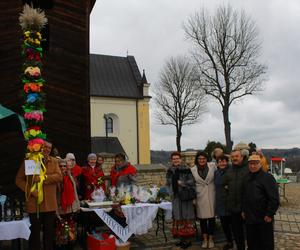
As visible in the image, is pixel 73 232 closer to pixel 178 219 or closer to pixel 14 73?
pixel 178 219

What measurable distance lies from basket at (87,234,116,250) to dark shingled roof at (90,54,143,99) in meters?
28.9

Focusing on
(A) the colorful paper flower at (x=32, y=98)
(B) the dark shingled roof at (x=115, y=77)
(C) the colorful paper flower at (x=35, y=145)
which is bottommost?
(C) the colorful paper flower at (x=35, y=145)

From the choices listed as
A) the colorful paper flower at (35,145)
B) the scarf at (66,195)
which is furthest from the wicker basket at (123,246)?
the colorful paper flower at (35,145)

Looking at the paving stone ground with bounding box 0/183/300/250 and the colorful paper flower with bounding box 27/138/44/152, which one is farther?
the paving stone ground with bounding box 0/183/300/250

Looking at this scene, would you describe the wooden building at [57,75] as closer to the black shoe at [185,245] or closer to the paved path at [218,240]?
the paved path at [218,240]

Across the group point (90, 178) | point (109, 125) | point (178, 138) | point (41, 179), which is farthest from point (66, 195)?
point (178, 138)

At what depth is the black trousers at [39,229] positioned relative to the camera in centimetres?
601

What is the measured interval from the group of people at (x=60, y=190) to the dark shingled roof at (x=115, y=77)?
2761cm

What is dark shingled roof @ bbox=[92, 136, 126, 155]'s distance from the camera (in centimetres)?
3306

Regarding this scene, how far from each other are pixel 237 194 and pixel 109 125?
3019cm

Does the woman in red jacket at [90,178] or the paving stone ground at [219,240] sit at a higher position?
the woman in red jacket at [90,178]

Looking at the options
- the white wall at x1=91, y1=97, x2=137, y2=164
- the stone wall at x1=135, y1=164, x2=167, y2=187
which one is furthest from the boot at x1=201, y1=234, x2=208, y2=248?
the white wall at x1=91, y1=97, x2=137, y2=164

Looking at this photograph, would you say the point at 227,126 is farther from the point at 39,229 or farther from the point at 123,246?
the point at 39,229

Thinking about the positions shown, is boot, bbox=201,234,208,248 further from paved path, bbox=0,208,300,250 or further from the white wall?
the white wall
